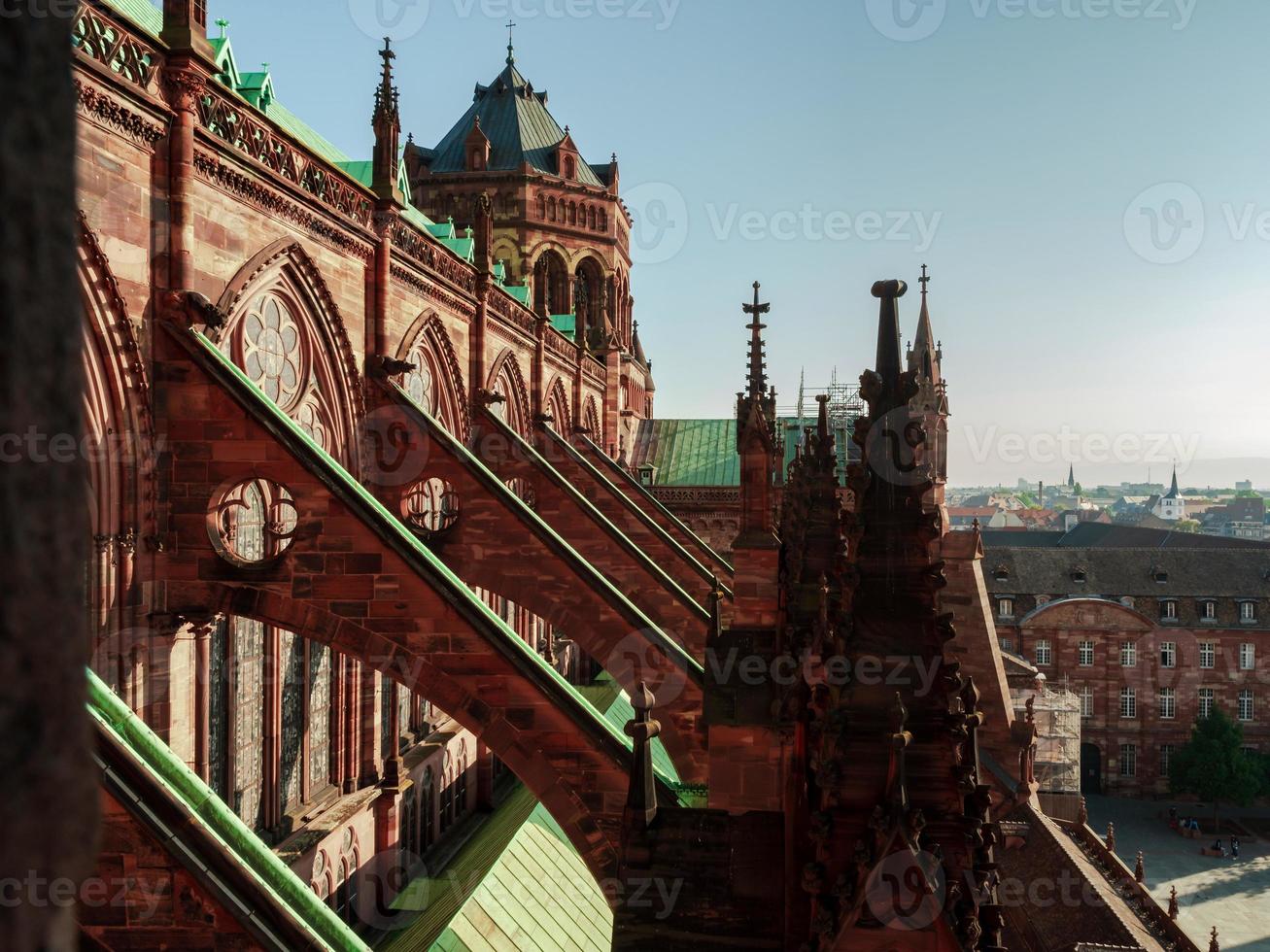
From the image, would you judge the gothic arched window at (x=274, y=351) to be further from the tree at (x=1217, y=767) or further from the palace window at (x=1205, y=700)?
the palace window at (x=1205, y=700)

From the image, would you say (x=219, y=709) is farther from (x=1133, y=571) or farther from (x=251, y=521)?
(x=1133, y=571)

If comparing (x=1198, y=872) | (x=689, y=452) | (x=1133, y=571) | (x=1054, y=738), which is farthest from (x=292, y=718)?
(x=1133, y=571)

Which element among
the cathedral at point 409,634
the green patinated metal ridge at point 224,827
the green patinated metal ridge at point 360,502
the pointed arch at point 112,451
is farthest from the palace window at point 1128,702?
the green patinated metal ridge at point 224,827

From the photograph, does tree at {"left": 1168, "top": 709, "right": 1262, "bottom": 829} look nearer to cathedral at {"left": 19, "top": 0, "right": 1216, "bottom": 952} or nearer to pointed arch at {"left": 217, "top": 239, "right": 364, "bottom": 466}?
cathedral at {"left": 19, "top": 0, "right": 1216, "bottom": 952}

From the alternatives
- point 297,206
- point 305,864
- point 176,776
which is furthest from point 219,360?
point 305,864

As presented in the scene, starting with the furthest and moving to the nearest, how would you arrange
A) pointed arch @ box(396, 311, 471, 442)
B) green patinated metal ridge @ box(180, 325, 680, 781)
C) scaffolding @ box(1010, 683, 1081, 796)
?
scaffolding @ box(1010, 683, 1081, 796), pointed arch @ box(396, 311, 471, 442), green patinated metal ridge @ box(180, 325, 680, 781)

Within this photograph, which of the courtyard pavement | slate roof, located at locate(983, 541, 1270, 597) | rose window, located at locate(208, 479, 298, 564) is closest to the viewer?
rose window, located at locate(208, 479, 298, 564)

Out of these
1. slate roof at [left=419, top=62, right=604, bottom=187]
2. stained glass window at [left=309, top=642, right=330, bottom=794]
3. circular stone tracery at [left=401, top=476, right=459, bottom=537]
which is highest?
slate roof at [left=419, top=62, right=604, bottom=187]

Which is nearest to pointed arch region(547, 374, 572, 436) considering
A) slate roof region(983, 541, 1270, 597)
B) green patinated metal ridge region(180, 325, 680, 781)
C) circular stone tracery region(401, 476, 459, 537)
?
circular stone tracery region(401, 476, 459, 537)
